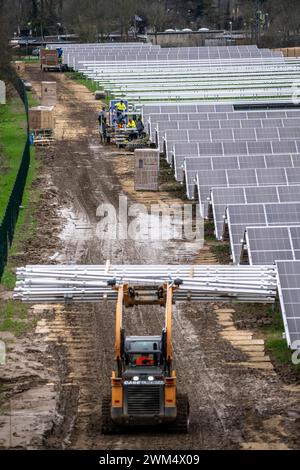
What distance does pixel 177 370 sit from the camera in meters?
26.3

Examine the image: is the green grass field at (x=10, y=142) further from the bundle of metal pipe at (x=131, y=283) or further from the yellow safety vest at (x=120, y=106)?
the bundle of metal pipe at (x=131, y=283)

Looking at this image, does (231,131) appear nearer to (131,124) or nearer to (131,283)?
(131,124)

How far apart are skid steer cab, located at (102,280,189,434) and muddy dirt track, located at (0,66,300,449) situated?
343 millimetres

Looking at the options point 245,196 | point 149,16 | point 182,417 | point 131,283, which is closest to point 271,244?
point 245,196

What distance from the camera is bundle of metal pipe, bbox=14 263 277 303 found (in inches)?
938

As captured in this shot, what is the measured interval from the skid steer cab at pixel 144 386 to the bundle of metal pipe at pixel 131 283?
1217mm

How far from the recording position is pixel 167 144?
53.5 m

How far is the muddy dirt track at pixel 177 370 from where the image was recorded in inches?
870

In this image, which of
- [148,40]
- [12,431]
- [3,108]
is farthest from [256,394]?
[148,40]

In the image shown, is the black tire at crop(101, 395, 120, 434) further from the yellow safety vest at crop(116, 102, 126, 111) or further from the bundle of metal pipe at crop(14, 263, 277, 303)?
the yellow safety vest at crop(116, 102, 126, 111)

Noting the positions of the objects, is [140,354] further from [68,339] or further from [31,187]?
[31,187]

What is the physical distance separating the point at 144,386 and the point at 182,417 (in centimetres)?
122

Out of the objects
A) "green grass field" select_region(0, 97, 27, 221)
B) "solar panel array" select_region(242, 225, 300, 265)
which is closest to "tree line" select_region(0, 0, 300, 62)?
"green grass field" select_region(0, 97, 27, 221)

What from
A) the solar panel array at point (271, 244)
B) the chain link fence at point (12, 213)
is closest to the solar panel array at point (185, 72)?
the chain link fence at point (12, 213)
